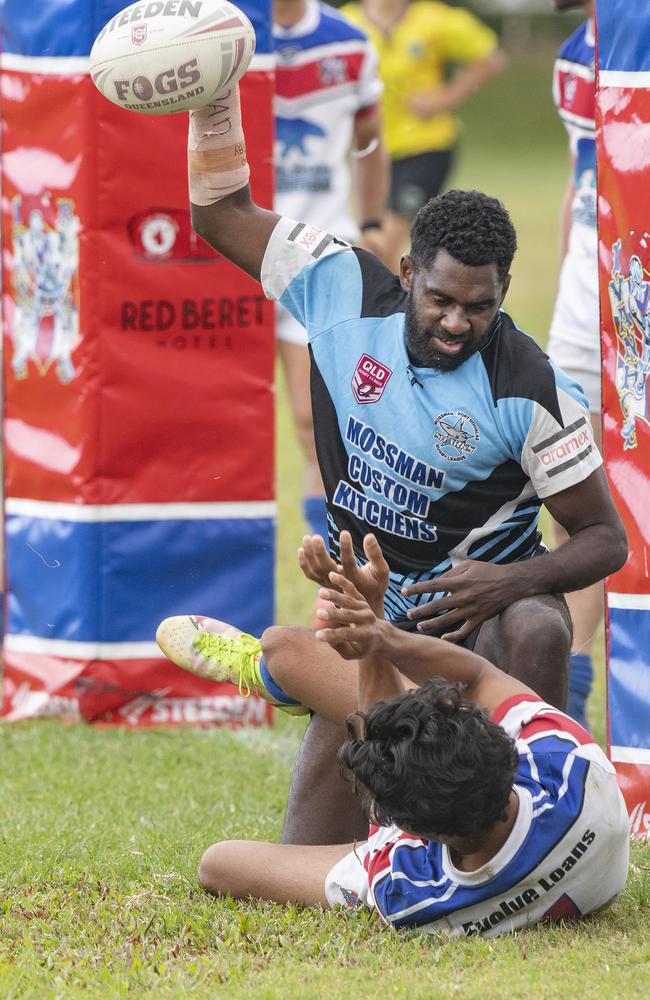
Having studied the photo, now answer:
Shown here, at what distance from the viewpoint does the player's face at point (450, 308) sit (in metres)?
3.98

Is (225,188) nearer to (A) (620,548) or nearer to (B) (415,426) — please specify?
(B) (415,426)

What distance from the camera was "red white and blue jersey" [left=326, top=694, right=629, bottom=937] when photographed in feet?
11.7

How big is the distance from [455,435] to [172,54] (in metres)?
1.18

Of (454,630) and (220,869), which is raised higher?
(454,630)

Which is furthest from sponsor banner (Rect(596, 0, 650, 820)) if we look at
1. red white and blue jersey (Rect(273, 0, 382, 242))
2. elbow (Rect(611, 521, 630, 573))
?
red white and blue jersey (Rect(273, 0, 382, 242))

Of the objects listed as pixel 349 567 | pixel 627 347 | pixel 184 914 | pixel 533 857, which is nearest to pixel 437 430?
pixel 349 567

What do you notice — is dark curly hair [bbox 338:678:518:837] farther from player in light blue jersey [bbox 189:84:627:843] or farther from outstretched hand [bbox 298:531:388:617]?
player in light blue jersey [bbox 189:84:627:843]

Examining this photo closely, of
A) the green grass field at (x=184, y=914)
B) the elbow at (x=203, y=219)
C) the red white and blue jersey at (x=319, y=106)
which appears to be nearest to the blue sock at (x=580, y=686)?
the green grass field at (x=184, y=914)

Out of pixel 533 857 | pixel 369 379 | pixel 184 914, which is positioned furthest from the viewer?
pixel 369 379

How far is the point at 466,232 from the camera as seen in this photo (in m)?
3.97

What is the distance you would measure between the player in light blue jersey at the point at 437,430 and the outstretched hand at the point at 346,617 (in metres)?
0.51

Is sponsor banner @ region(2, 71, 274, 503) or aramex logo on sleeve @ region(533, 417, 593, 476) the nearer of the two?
aramex logo on sleeve @ region(533, 417, 593, 476)

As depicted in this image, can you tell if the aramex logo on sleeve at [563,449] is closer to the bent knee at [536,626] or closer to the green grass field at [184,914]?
the bent knee at [536,626]

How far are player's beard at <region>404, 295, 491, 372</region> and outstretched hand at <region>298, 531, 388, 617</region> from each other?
0.65m
